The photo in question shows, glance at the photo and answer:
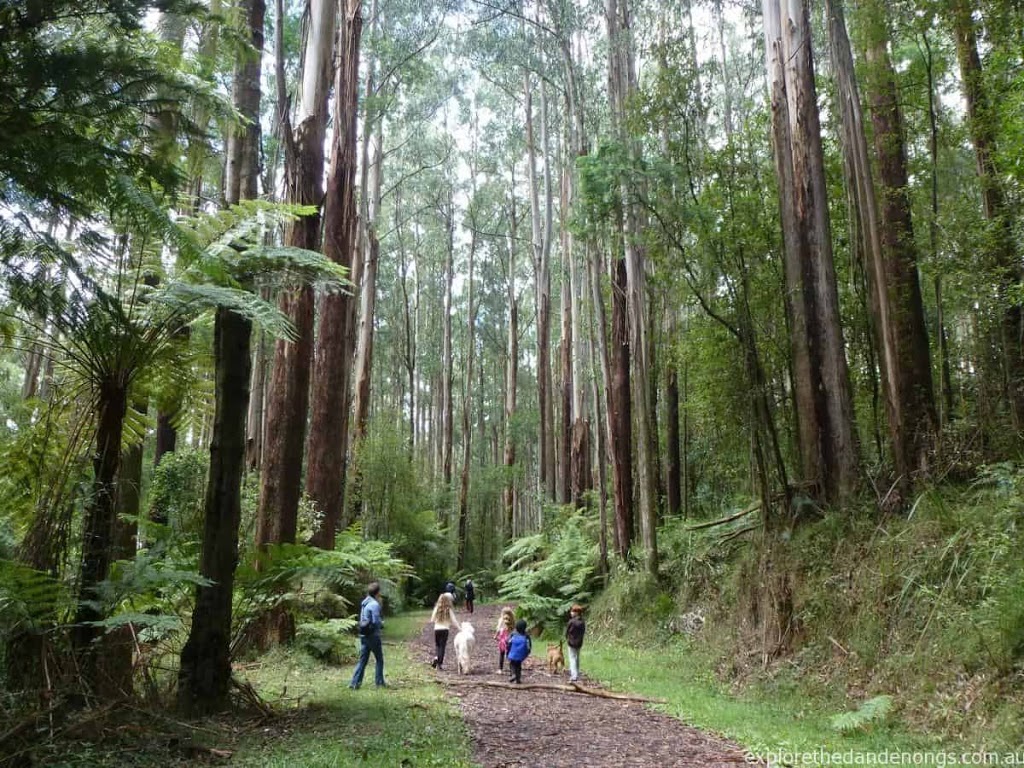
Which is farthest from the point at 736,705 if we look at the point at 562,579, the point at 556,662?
the point at 562,579

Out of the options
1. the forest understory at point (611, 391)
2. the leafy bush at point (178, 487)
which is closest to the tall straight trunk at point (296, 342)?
the forest understory at point (611, 391)

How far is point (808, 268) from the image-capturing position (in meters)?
10.9

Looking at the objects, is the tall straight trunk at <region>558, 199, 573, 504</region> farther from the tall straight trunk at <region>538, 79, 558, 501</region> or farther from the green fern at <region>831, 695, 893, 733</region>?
the green fern at <region>831, 695, 893, 733</region>

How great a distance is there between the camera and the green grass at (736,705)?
20.1 feet

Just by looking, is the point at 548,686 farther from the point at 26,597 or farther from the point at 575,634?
the point at 26,597

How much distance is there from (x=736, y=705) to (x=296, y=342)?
6948 millimetres

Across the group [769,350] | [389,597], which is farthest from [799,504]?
[389,597]

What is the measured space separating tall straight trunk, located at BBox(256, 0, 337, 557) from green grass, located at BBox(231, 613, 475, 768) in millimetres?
1942

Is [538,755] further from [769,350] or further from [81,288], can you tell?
[769,350]

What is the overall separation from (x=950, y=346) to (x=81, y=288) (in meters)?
14.9

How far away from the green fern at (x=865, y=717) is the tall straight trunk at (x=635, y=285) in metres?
6.89

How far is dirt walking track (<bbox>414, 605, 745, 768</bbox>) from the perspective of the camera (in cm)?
560

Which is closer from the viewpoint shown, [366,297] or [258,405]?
[258,405]

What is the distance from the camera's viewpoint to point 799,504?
1027cm
